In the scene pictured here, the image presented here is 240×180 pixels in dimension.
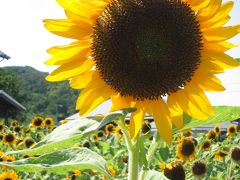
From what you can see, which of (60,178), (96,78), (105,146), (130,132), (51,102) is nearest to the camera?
(130,132)

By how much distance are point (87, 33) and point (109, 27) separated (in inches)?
3.5

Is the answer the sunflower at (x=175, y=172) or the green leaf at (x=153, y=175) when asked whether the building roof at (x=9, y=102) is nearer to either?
the sunflower at (x=175, y=172)

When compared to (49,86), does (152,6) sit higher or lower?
lower

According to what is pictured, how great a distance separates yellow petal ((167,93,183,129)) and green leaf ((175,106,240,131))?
0.07 feet

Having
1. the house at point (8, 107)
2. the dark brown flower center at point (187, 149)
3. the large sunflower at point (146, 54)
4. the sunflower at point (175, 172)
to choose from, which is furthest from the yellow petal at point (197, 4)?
the house at point (8, 107)

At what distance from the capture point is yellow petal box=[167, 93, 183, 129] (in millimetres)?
1512

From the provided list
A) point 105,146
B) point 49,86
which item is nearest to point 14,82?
point 49,86

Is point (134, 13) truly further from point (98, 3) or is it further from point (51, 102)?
point (51, 102)

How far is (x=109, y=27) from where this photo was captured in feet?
5.10

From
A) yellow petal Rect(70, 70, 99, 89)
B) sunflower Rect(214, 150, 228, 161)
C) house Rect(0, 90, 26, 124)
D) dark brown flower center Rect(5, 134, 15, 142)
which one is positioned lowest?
sunflower Rect(214, 150, 228, 161)

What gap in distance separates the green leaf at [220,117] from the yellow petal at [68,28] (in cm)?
44

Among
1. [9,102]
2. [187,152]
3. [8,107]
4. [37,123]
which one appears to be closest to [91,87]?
[187,152]

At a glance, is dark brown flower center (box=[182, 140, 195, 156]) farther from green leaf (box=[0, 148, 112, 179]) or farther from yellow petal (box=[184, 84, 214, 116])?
green leaf (box=[0, 148, 112, 179])

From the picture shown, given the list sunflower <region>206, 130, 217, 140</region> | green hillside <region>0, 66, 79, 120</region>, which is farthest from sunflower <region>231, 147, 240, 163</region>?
green hillside <region>0, 66, 79, 120</region>
